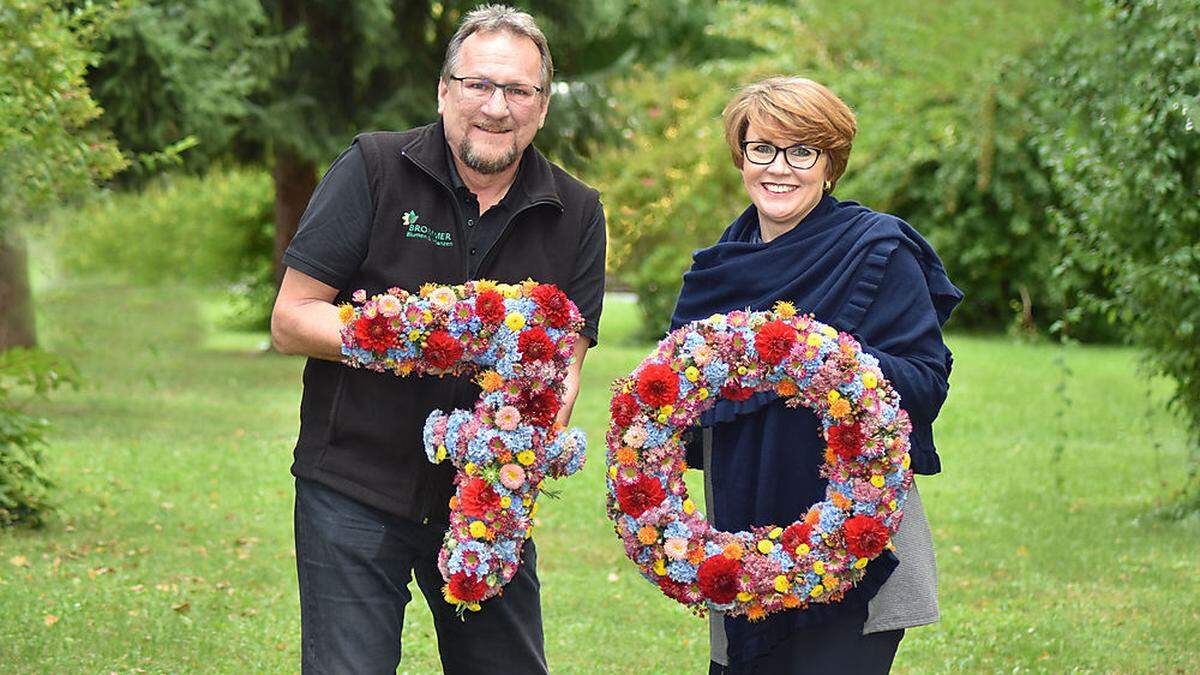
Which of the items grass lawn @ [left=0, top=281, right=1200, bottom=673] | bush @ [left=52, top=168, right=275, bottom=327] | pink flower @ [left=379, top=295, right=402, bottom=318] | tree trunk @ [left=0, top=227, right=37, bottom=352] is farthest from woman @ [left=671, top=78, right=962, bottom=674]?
bush @ [left=52, top=168, right=275, bottom=327]

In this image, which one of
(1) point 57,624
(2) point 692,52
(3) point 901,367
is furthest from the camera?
(2) point 692,52

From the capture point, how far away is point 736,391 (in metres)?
4.06

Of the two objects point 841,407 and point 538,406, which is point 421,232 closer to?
point 538,406

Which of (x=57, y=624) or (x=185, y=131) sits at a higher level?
(x=185, y=131)

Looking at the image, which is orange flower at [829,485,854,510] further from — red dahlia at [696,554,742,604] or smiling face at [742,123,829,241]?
smiling face at [742,123,829,241]

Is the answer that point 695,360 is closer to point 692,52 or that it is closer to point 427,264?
point 427,264

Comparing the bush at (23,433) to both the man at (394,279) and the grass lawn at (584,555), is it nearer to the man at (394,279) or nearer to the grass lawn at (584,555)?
the grass lawn at (584,555)

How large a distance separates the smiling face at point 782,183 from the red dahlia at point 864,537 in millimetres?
802

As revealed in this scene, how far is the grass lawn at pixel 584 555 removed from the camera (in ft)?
24.4

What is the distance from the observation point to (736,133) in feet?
13.7

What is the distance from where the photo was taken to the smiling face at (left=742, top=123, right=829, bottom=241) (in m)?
4.06

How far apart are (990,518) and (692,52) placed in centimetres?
2954

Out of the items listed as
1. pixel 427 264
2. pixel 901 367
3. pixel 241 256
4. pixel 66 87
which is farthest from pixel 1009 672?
pixel 241 256

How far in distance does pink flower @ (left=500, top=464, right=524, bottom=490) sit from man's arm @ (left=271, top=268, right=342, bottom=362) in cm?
51
